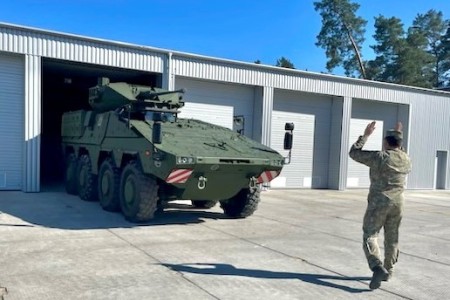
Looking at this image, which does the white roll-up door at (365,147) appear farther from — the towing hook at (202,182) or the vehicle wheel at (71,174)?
the towing hook at (202,182)

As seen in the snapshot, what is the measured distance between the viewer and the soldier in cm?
555

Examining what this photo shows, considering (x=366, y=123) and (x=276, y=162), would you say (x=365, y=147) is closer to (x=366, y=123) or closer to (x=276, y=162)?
(x=366, y=123)

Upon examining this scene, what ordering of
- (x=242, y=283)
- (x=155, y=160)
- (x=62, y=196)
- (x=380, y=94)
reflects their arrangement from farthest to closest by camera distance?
(x=380, y=94) < (x=62, y=196) < (x=155, y=160) < (x=242, y=283)

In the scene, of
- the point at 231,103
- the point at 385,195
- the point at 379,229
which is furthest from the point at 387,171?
the point at 231,103

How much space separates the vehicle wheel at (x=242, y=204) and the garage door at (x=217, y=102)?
18.9 feet

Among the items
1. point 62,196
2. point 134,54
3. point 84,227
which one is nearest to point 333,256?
point 84,227

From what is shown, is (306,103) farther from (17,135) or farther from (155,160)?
(155,160)

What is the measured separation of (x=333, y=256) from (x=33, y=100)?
947 centimetres

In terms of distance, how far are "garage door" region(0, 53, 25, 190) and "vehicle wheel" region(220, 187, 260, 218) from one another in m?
6.32

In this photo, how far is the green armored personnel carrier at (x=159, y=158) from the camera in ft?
27.2

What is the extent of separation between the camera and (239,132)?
11062mm

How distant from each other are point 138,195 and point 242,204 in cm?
235

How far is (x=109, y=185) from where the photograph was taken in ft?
33.5

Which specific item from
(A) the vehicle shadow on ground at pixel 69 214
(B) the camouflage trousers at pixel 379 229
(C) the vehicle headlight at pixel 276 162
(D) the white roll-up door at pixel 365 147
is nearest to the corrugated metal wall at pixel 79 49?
(A) the vehicle shadow on ground at pixel 69 214
